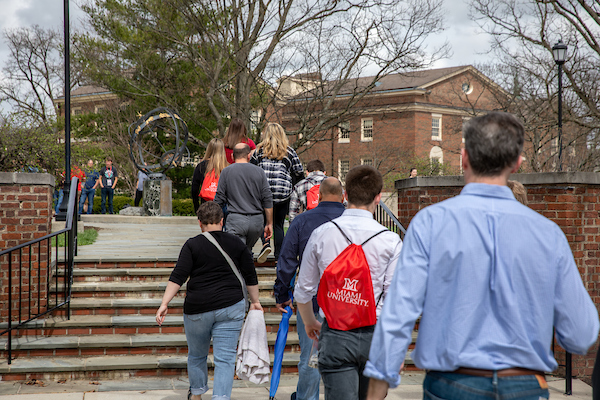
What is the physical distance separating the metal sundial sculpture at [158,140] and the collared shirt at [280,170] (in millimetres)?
10863

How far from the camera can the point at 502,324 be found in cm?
195

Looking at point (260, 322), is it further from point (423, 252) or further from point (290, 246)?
point (423, 252)

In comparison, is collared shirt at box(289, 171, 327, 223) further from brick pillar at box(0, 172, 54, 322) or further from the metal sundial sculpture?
the metal sundial sculpture

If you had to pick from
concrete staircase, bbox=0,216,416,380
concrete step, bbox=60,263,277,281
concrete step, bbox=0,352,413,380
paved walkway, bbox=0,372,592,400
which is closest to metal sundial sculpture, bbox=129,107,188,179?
concrete step, bbox=60,263,277,281

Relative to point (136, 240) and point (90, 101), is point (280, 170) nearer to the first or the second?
point (136, 240)

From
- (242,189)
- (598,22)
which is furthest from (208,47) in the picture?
(242,189)

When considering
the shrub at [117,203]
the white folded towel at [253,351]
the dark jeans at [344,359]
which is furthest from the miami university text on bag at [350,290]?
the shrub at [117,203]

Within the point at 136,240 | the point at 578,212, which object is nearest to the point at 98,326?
the point at 136,240

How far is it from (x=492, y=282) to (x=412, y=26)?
62.3 feet

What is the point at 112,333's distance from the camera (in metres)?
6.45

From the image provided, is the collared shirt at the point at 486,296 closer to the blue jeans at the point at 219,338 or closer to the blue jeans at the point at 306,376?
the blue jeans at the point at 306,376

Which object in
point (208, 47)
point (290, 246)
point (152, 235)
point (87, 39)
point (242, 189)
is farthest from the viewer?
point (87, 39)

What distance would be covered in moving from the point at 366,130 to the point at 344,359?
4192cm

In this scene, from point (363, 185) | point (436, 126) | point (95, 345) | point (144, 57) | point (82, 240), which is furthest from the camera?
point (436, 126)
